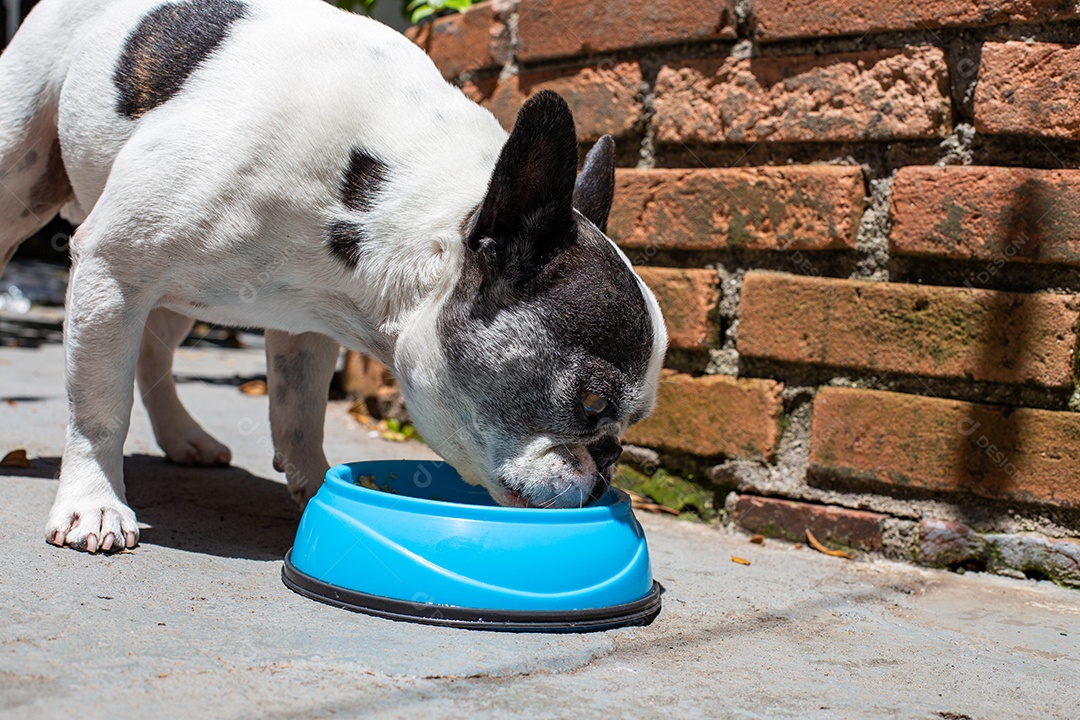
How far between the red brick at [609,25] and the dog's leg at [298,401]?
1539 mm

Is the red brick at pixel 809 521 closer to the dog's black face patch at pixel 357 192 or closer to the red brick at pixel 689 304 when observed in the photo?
the red brick at pixel 689 304

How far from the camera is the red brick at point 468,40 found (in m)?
4.36

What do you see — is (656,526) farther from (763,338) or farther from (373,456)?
(373,456)

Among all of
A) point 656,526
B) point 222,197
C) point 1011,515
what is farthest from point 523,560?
point 1011,515

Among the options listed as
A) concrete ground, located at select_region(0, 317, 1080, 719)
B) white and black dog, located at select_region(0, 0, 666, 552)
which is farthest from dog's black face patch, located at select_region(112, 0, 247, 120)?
concrete ground, located at select_region(0, 317, 1080, 719)

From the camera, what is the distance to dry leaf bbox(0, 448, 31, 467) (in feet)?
11.8

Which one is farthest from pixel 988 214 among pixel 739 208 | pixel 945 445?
pixel 739 208

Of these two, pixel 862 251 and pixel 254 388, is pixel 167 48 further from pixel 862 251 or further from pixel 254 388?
pixel 254 388

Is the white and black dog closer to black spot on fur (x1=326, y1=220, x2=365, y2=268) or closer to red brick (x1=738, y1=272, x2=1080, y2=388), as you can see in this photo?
black spot on fur (x1=326, y1=220, x2=365, y2=268)

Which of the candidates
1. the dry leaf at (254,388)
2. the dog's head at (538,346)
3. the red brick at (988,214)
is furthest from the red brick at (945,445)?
the dry leaf at (254,388)

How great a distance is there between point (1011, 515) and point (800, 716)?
1.55m

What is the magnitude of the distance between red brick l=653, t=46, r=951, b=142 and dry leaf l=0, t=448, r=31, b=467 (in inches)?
98.8

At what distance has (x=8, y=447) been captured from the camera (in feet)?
12.9

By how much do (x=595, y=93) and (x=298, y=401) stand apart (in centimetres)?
164
